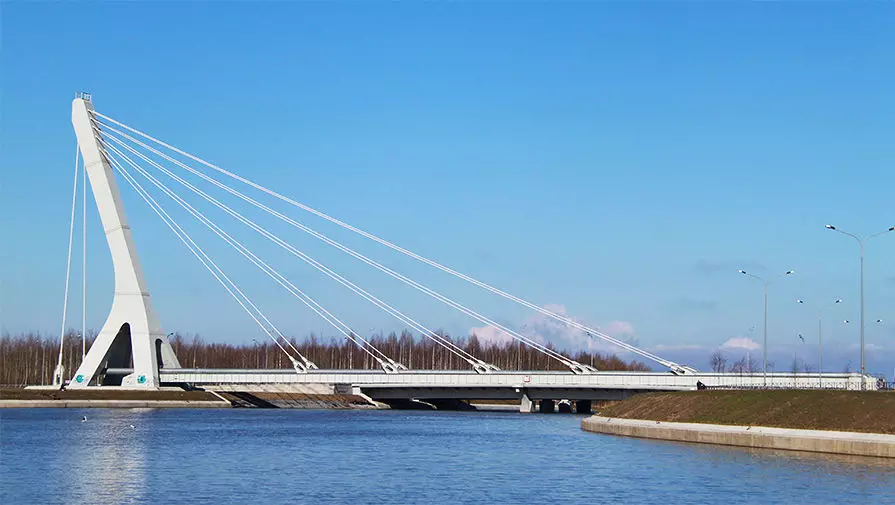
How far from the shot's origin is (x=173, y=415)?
92.0 m

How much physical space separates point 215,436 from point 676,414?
25.1m

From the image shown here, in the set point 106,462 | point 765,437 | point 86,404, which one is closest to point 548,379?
point 86,404

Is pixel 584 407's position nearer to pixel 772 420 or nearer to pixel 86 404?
pixel 86 404

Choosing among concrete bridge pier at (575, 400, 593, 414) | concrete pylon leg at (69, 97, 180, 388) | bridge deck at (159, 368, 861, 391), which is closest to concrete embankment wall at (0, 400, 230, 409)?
concrete pylon leg at (69, 97, 180, 388)

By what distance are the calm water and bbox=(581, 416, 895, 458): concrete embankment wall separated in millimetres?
1398

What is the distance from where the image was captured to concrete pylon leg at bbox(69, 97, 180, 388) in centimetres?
9762

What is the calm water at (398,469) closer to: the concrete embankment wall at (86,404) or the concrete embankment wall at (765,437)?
the concrete embankment wall at (765,437)

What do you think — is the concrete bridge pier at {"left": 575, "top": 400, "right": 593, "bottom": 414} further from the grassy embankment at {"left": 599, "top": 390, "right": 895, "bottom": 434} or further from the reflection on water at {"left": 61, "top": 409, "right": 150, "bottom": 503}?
the reflection on water at {"left": 61, "top": 409, "right": 150, "bottom": 503}

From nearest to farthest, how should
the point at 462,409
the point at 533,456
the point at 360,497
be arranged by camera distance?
1. the point at 360,497
2. the point at 533,456
3. the point at 462,409

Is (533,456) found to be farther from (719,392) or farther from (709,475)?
(719,392)

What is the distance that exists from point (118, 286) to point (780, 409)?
58077 mm

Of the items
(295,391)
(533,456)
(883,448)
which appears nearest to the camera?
(883,448)

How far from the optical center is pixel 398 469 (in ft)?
150

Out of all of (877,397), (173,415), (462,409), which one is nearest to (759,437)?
(877,397)
